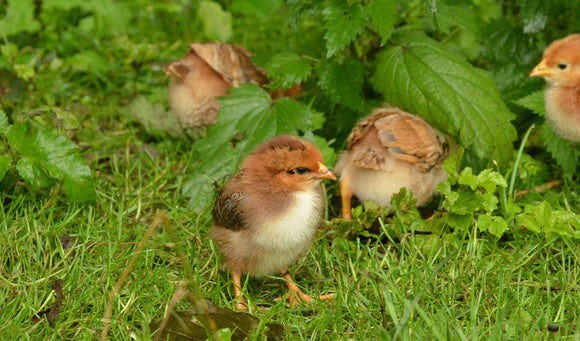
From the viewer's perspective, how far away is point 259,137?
11.5 ft

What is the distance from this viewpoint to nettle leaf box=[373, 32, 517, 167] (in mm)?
3361

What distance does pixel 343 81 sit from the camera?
358cm

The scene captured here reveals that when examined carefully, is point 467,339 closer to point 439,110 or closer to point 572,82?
point 439,110

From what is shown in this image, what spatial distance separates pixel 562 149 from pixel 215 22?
278 cm

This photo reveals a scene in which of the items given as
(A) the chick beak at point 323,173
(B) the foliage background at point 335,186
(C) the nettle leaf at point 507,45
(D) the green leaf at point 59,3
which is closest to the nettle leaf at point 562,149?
(B) the foliage background at point 335,186

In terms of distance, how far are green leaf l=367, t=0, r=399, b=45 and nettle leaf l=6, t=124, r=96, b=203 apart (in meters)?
1.65

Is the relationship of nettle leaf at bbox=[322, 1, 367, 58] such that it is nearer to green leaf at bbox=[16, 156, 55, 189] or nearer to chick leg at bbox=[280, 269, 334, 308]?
chick leg at bbox=[280, 269, 334, 308]

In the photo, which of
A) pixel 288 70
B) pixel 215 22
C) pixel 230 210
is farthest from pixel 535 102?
pixel 215 22

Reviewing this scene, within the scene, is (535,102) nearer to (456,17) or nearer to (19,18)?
(456,17)

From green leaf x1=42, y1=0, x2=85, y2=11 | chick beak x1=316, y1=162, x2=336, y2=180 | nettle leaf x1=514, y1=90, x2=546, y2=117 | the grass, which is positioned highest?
nettle leaf x1=514, y1=90, x2=546, y2=117

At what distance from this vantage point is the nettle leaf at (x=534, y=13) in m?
3.80

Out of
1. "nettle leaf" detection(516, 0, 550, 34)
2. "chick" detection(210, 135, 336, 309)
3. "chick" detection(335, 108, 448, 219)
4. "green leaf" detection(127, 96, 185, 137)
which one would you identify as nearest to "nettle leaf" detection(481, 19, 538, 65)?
"nettle leaf" detection(516, 0, 550, 34)

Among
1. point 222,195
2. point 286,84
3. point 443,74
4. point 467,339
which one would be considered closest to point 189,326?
point 222,195

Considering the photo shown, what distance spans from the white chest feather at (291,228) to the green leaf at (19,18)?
127 inches
